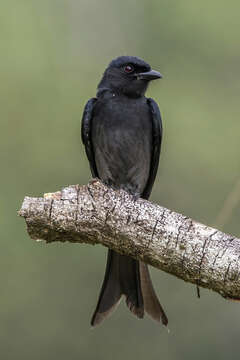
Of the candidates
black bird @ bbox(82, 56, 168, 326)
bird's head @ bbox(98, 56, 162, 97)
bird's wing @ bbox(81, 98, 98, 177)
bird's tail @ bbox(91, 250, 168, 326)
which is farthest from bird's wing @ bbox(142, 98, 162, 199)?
bird's tail @ bbox(91, 250, 168, 326)

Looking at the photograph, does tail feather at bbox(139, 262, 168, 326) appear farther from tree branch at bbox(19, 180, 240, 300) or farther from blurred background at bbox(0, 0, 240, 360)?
blurred background at bbox(0, 0, 240, 360)

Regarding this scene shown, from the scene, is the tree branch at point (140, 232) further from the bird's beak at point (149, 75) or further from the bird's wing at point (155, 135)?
the bird's beak at point (149, 75)

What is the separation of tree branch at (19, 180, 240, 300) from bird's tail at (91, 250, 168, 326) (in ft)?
2.12

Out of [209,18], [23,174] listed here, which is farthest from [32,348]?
[209,18]

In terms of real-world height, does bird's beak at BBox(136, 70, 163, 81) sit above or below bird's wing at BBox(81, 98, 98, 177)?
above

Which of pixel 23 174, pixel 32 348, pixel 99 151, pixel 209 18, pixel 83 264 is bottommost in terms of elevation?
pixel 32 348

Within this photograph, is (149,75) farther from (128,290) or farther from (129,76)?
(128,290)

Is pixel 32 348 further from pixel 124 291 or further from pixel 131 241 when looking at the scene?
pixel 131 241

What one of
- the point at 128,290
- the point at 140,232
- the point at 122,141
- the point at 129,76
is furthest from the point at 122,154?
the point at 140,232

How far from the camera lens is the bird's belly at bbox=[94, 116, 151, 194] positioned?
5598 millimetres

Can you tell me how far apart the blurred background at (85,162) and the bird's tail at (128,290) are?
2101 millimetres

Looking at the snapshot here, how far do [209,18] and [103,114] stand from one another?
2.52 m

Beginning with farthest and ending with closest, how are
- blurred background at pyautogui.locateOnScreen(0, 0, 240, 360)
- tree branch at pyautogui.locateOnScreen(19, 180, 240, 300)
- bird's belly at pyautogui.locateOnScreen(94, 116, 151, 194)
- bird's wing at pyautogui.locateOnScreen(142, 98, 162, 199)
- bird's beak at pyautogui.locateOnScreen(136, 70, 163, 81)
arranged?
blurred background at pyautogui.locateOnScreen(0, 0, 240, 360) → bird's beak at pyautogui.locateOnScreen(136, 70, 163, 81) → bird's wing at pyautogui.locateOnScreen(142, 98, 162, 199) → bird's belly at pyautogui.locateOnScreen(94, 116, 151, 194) → tree branch at pyautogui.locateOnScreen(19, 180, 240, 300)

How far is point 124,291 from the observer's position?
4859 mm
